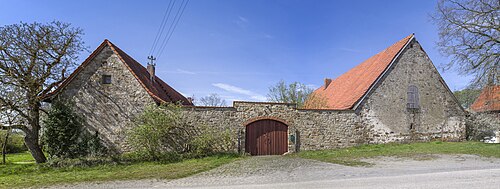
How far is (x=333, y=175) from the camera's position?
7.53m

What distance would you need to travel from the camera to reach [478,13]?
14000 mm

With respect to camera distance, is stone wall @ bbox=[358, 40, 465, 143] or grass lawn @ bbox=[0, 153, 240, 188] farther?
stone wall @ bbox=[358, 40, 465, 143]

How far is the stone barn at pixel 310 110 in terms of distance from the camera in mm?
12633

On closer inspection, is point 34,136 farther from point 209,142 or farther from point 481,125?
point 481,125

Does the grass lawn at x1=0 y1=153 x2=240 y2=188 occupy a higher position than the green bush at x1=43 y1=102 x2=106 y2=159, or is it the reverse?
the green bush at x1=43 y1=102 x2=106 y2=159

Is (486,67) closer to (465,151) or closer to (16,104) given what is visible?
(465,151)

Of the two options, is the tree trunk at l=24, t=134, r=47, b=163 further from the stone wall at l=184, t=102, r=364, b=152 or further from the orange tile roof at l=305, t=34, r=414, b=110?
the orange tile roof at l=305, t=34, r=414, b=110

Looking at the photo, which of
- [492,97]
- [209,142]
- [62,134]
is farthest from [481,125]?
[62,134]

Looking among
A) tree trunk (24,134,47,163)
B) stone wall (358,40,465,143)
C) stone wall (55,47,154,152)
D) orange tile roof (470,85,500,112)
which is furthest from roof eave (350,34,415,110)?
tree trunk (24,134,47,163)

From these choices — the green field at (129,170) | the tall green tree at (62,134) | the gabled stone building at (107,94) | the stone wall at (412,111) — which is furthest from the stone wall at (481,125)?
the tall green tree at (62,134)

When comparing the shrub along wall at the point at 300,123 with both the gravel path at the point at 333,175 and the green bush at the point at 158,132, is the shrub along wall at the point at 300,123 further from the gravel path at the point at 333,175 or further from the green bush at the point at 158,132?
the gravel path at the point at 333,175

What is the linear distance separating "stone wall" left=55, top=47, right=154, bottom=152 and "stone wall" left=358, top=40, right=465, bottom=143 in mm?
11610

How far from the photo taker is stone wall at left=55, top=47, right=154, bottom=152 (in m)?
12.5

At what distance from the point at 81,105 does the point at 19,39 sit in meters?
3.45
